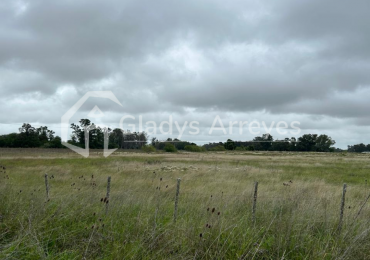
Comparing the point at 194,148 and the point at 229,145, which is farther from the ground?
Answer: the point at 229,145

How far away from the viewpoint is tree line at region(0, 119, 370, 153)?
100306 millimetres

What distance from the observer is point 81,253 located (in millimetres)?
4977

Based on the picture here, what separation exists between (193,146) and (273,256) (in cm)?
10985

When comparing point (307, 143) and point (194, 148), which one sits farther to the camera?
point (307, 143)

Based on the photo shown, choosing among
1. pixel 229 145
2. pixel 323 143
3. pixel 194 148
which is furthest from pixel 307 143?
pixel 194 148

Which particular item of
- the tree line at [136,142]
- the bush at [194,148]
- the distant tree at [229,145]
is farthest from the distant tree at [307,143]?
the bush at [194,148]

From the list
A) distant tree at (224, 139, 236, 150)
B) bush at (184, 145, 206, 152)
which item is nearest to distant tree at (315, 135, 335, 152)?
distant tree at (224, 139, 236, 150)

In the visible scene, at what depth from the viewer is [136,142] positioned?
136500 millimetres

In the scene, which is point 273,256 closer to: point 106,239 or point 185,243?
point 185,243

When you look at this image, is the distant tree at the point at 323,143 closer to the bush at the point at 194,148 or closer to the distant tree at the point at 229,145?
the distant tree at the point at 229,145

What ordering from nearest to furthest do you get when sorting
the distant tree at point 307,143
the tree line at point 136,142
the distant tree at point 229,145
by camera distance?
the tree line at point 136,142
the distant tree at point 229,145
the distant tree at point 307,143

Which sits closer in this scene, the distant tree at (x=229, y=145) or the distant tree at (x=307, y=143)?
the distant tree at (x=229, y=145)

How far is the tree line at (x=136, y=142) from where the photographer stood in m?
100

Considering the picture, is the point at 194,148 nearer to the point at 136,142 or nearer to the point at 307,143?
the point at 136,142
